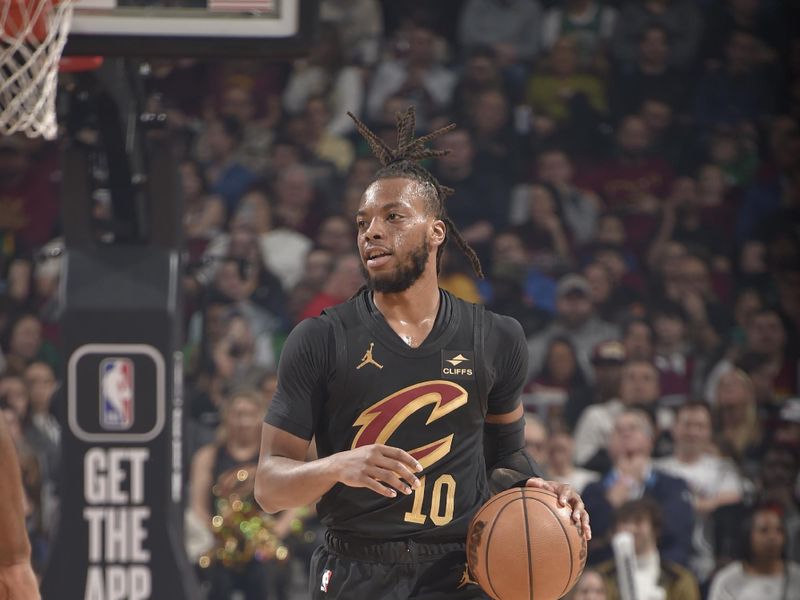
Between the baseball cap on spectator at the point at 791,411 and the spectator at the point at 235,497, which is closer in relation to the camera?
the spectator at the point at 235,497

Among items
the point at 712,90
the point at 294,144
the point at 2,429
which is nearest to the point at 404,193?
the point at 2,429

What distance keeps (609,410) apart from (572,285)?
3.66ft

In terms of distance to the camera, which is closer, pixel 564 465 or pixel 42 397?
pixel 564 465

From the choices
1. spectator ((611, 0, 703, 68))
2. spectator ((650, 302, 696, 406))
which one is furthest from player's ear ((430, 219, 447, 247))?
spectator ((611, 0, 703, 68))

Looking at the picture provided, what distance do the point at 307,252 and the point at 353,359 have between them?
5.75m

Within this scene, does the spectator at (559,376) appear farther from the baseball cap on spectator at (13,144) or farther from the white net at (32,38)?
the white net at (32,38)

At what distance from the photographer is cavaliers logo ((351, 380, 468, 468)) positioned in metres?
3.54

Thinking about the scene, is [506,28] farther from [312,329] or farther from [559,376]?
[312,329]

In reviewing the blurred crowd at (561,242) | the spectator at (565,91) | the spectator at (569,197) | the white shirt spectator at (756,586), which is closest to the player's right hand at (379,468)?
the blurred crowd at (561,242)

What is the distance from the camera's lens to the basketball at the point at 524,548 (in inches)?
136

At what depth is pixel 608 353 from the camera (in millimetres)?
8695

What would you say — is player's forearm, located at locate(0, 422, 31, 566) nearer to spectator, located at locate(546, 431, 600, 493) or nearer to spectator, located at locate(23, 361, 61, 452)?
spectator, located at locate(546, 431, 600, 493)

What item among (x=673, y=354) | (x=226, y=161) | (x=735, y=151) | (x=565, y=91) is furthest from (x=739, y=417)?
(x=226, y=161)

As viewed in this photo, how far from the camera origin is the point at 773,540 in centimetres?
782
